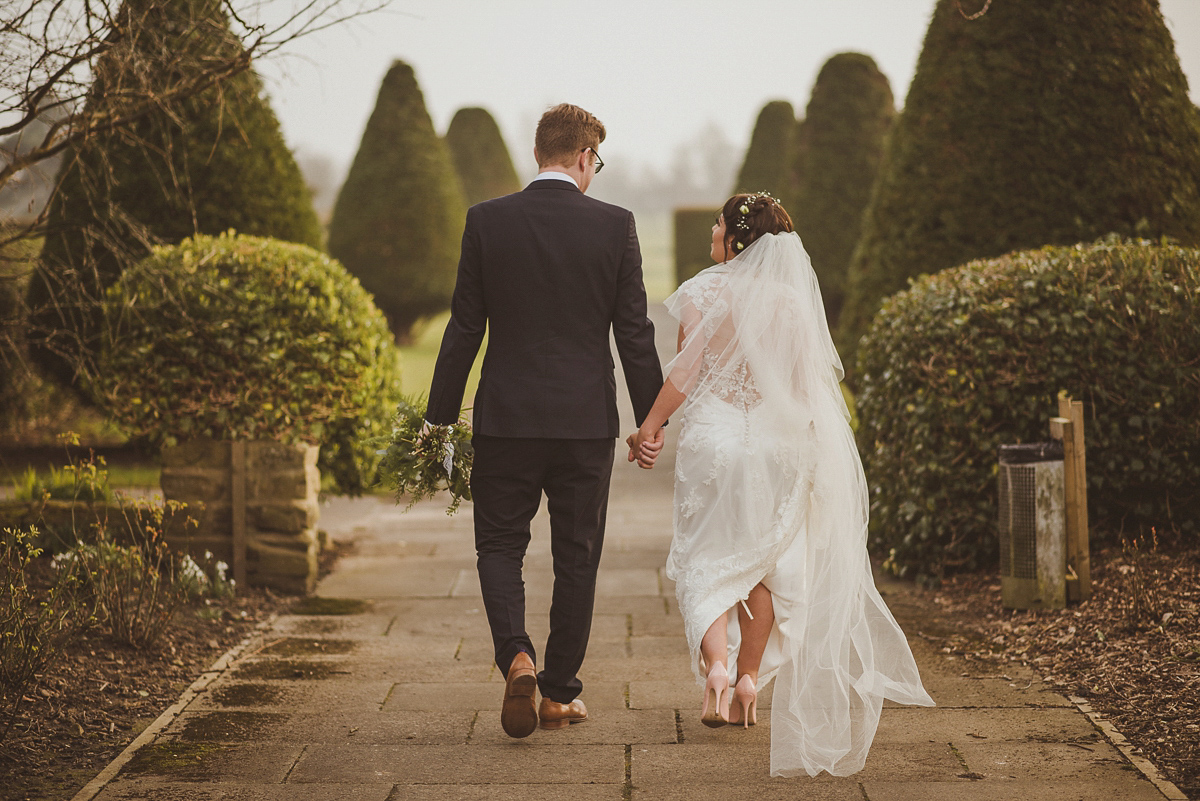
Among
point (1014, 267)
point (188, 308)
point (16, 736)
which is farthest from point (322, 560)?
point (1014, 267)

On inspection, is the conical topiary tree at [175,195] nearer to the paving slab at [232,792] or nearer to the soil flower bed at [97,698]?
the soil flower bed at [97,698]

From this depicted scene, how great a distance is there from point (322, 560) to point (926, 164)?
17.7ft

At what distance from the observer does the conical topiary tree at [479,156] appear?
26.3 meters

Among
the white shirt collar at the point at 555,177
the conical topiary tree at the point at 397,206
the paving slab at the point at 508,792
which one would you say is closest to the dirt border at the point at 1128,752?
the paving slab at the point at 508,792

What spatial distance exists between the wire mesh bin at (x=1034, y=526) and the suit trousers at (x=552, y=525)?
2.30 m

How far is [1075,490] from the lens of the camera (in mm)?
5066

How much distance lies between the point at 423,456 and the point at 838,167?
13.8 m

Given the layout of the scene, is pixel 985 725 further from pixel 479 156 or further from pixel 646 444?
pixel 479 156

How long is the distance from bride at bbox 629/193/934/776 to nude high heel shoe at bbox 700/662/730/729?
2.4 inches

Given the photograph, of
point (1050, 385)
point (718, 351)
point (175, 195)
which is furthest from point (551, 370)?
point (175, 195)

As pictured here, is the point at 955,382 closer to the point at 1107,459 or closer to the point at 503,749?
the point at 1107,459

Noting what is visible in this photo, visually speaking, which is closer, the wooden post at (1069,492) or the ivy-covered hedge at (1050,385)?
the wooden post at (1069,492)

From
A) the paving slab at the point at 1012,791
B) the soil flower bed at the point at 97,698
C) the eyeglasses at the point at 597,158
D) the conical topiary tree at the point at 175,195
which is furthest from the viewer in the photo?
the conical topiary tree at the point at 175,195

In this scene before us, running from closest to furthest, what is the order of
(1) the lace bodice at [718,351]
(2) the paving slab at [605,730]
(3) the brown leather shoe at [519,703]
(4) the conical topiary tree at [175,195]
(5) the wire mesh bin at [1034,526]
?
(3) the brown leather shoe at [519,703] → (2) the paving slab at [605,730] → (1) the lace bodice at [718,351] → (5) the wire mesh bin at [1034,526] → (4) the conical topiary tree at [175,195]
